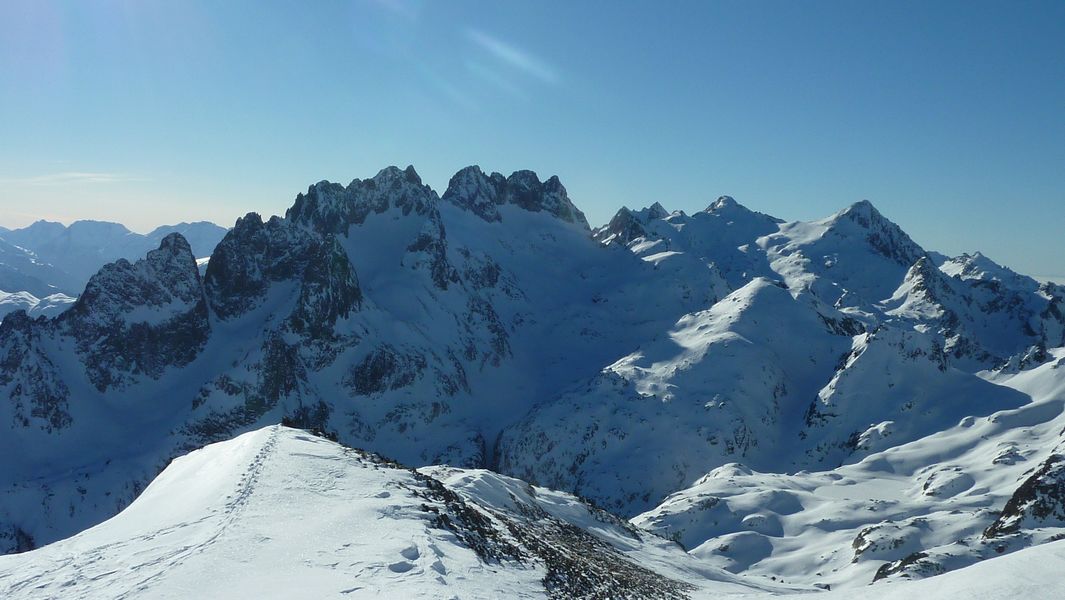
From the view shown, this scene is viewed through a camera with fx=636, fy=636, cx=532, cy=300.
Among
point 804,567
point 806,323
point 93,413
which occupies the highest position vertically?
point 806,323

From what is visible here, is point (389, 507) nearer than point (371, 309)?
Yes

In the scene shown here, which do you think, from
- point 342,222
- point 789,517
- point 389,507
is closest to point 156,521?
point 389,507

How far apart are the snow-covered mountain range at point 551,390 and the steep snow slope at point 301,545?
56.8 ft

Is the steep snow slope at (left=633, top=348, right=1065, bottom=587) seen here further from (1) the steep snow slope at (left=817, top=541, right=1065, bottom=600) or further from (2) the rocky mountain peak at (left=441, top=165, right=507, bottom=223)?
(2) the rocky mountain peak at (left=441, top=165, right=507, bottom=223)

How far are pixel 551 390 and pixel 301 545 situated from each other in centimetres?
11687

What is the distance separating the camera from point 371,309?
428 feet

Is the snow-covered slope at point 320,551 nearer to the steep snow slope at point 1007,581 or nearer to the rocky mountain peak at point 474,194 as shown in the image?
the steep snow slope at point 1007,581

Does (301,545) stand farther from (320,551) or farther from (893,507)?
(893,507)

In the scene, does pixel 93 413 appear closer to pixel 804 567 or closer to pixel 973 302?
pixel 804 567

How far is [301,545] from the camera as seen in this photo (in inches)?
693

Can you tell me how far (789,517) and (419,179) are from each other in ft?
420

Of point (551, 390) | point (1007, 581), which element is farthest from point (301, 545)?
point (551, 390)

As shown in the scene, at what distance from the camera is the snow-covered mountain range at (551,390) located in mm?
72000

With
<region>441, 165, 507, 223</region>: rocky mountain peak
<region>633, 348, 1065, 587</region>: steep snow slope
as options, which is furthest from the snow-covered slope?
<region>441, 165, 507, 223</region>: rocky mountain peak
